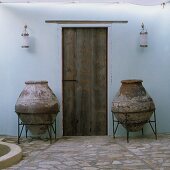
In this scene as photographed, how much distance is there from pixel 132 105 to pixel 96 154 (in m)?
1.38

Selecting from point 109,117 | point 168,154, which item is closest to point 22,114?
point 109,117

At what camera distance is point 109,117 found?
27.1 feet

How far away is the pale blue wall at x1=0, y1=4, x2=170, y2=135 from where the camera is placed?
320 inches

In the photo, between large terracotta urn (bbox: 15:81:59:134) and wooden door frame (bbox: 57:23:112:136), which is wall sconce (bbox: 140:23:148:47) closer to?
wooden door frame (bbox: 57:23:112:136)

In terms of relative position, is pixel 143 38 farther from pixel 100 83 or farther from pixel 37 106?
pixel 37 106

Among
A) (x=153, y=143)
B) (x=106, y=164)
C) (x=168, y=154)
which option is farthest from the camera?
(x=153, y=143)

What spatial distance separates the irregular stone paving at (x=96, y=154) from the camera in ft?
19.0

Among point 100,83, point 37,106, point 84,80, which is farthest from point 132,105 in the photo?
point 37,106

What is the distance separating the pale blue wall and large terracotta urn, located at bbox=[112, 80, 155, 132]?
0.54m

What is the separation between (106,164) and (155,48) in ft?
10.9

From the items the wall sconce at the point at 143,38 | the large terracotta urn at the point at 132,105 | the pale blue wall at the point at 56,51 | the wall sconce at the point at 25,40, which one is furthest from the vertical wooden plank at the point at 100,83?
the wall sconce at the point at 25,40

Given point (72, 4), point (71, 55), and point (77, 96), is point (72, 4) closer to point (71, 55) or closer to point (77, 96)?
point (71, 55)

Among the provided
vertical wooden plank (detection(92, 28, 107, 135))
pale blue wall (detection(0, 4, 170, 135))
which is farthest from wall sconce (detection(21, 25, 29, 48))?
vertical wooden plank (detection(92, 28, 107, 135))

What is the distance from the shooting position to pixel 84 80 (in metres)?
8.27
